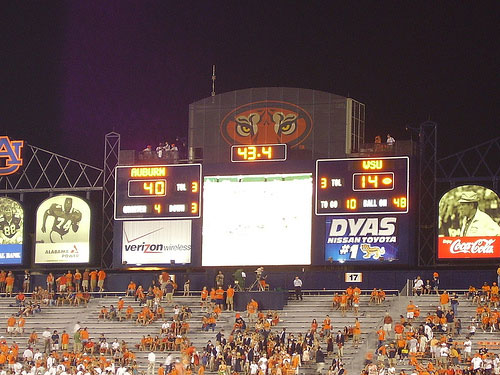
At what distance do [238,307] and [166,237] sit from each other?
15.3 feet

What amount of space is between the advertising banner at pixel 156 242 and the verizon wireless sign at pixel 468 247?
9.88 meters

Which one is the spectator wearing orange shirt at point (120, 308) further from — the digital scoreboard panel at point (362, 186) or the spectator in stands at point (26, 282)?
the digital scoreboard panel at point (362, 186)

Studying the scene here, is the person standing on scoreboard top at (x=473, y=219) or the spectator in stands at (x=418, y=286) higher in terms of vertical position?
the person standing on scoreboard top at (x=473, y=219)

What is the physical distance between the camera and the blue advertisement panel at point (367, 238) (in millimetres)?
51344

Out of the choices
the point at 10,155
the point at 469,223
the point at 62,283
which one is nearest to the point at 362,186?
the point at 469,223

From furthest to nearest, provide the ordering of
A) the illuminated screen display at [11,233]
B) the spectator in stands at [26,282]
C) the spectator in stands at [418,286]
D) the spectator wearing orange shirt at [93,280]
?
the illuminated screen display at [11,233] → the spectator in stands at [26,282] → the spectator wearing orange shirt at [93,280] → the spectator in stands at [418,286]

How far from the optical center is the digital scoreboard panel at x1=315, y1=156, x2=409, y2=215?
51.5 meters

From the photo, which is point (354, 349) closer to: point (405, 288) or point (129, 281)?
point (405, 288)

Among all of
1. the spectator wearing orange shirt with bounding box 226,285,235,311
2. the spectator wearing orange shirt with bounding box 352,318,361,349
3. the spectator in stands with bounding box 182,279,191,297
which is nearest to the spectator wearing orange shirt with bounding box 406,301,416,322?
the spectator wearing orange shirt with bounding box 352,318,361,349

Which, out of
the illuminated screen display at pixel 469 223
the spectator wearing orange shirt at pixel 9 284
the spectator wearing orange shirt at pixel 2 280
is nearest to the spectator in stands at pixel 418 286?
the illuminated screen display at pixel 469 223

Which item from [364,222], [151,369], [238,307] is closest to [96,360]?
[151,369]

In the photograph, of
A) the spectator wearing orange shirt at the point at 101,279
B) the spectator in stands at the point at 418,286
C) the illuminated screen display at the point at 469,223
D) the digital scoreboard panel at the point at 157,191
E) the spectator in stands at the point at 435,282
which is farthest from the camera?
the spectator wearing orange shirt at the point at 101,279

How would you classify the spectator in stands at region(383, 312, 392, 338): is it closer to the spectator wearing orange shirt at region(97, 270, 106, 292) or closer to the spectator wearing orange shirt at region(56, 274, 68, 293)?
the spectator wearing orange shirt at region(97, 270, 106, 292)

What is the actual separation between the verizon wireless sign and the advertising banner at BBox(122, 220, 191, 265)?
389 inches
